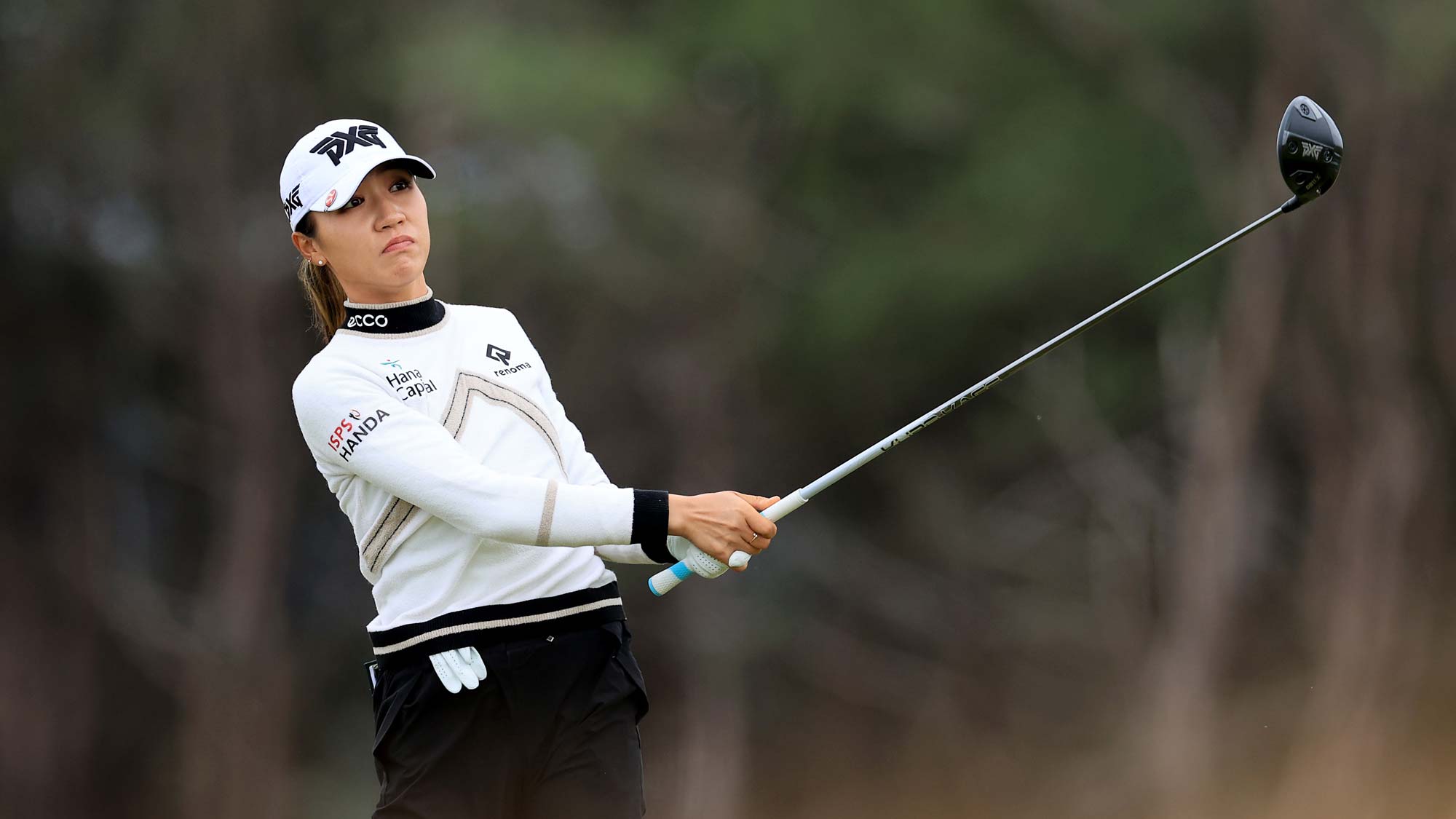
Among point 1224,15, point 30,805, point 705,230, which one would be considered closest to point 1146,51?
point 1224,15

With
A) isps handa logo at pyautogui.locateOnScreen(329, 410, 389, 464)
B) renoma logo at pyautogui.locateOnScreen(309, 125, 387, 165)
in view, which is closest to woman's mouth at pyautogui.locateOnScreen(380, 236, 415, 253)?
renoma logo at pyautogui.locateOnScreen(309, 125, 387, 165)

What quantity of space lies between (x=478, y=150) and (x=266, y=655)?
290cm

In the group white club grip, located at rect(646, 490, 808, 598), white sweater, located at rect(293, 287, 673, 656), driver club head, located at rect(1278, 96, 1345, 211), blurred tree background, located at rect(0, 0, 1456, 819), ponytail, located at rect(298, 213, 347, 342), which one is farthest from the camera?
blurred tree background, located at rect(0, 0, 1456, 819)

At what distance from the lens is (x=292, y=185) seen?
8.06 feet

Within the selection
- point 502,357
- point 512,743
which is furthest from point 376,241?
point 512,743

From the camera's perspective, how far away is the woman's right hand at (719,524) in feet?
7.73

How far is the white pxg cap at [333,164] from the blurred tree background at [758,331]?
6.66 meters

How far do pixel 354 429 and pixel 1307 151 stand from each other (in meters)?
1.58

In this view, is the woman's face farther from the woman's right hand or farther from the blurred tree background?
the blurred tree background

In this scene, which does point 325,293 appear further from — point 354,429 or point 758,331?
point 758,331

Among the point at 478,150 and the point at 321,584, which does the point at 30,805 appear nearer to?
the point at 321,584

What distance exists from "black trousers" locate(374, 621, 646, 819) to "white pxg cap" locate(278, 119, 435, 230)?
65cm

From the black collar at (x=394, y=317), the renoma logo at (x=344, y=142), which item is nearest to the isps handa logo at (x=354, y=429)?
the black collar at (x=394, y=317)

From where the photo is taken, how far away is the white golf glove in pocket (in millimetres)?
2311
